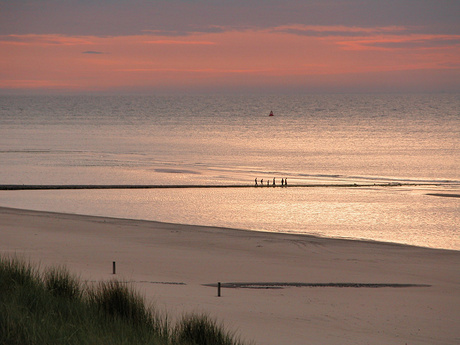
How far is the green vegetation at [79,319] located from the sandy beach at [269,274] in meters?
2.16

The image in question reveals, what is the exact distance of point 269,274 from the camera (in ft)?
60.6

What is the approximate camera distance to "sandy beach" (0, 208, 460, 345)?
13.0 metres

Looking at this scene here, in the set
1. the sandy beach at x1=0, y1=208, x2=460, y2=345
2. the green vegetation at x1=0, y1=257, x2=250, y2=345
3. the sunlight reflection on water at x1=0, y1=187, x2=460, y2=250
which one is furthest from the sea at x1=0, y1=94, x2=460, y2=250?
the green vegetation at x1=0, y1=257, x2=250, y2=345

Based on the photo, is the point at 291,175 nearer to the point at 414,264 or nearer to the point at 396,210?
the point at 396,210

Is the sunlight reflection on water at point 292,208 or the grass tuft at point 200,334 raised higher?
the sunlight reflection on water at point 292,208

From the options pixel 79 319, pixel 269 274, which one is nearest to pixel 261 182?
pixel 269 274

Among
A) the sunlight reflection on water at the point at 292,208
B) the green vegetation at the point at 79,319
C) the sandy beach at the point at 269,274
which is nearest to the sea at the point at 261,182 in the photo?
the sunlight reflection on water at the point at 292,208

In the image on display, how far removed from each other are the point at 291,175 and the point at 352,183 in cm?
710

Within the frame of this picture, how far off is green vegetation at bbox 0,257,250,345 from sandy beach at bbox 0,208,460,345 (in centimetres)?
216

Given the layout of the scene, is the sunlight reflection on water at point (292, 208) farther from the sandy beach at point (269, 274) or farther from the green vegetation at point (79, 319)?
the green vegetation at point (79, 319)

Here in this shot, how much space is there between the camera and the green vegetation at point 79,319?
8.51 metres

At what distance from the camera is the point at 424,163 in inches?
2442

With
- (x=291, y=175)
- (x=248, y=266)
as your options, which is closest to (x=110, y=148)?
(x=291, y=175)

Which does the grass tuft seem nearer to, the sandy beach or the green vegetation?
the green vegetation
